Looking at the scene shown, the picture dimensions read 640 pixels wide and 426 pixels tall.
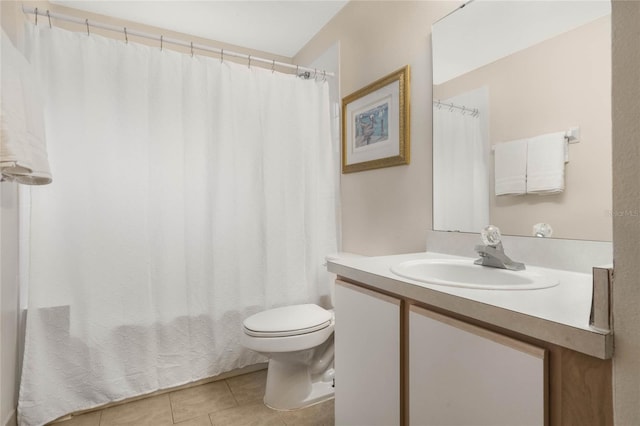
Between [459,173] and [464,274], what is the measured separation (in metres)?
0.48

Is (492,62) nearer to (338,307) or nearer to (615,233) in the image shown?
(615,233)

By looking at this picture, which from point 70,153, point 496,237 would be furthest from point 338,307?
point 70,153

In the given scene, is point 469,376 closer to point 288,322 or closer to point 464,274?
point 464,274

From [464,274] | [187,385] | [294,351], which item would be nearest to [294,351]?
[294,351]

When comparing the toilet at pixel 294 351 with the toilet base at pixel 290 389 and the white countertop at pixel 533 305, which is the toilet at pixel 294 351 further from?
the white countertop at pixel 533 305

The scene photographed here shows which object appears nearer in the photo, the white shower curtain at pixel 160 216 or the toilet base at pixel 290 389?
the white shower curtain at pixel 160 216

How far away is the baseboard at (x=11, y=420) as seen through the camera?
4.83 feet

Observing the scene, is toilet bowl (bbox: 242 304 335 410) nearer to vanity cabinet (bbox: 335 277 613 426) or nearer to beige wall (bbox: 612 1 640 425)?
vanity cabinet (bbox: 335 277 613 426)

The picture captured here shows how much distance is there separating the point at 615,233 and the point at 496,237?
643 millimetres

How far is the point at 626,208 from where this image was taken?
0.54 m

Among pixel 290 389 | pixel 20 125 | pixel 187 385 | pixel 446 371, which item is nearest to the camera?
pixel 446 371

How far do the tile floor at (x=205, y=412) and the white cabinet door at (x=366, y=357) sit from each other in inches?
17.8

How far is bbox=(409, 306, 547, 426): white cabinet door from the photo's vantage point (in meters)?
0.69

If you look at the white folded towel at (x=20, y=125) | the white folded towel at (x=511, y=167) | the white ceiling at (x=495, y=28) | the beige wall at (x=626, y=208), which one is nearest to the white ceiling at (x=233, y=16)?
the white ceiling at (x=495, y=28)
